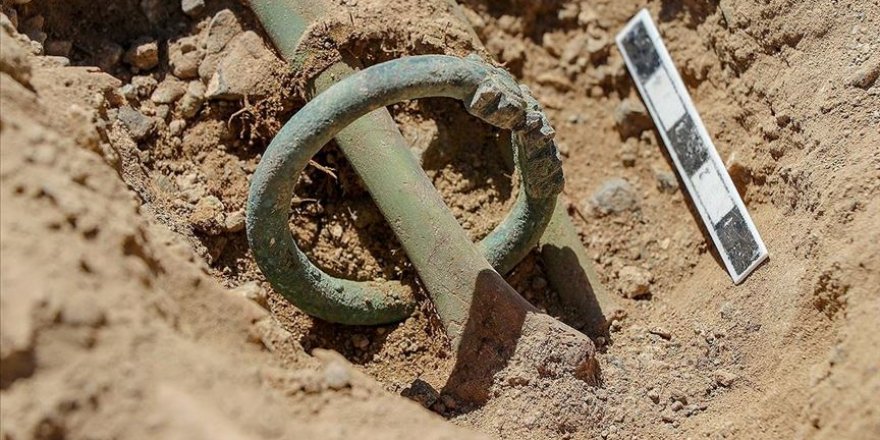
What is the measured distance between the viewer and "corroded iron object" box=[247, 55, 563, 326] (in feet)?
6.01

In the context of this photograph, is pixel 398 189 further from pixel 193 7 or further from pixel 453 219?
pixel 193 7

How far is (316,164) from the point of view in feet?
7.39

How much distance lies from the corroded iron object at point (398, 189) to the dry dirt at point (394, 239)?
0.12 meters

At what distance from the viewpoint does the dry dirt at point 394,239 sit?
1.40m

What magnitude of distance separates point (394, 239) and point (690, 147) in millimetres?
841

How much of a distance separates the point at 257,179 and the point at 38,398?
0.70 meters

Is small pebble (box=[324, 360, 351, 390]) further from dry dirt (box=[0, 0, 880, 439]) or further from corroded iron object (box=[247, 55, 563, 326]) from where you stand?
corroded iron object (box=[247, 55, 563, 326])

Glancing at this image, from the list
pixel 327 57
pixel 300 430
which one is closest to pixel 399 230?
pixel 327 57

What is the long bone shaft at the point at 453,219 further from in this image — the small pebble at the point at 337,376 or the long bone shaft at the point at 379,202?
the small pebble at the point at 337,376

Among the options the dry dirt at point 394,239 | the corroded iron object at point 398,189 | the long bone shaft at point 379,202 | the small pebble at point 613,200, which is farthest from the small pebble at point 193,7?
the small pebble at point 613,200

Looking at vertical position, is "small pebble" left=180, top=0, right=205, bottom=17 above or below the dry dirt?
above

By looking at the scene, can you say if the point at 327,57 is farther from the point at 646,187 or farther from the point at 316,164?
the point at 646,187

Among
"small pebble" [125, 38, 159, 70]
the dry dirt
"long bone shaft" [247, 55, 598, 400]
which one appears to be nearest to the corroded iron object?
"long bone shaft" [247, 55, 598, 400]

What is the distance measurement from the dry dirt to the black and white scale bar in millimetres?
53
